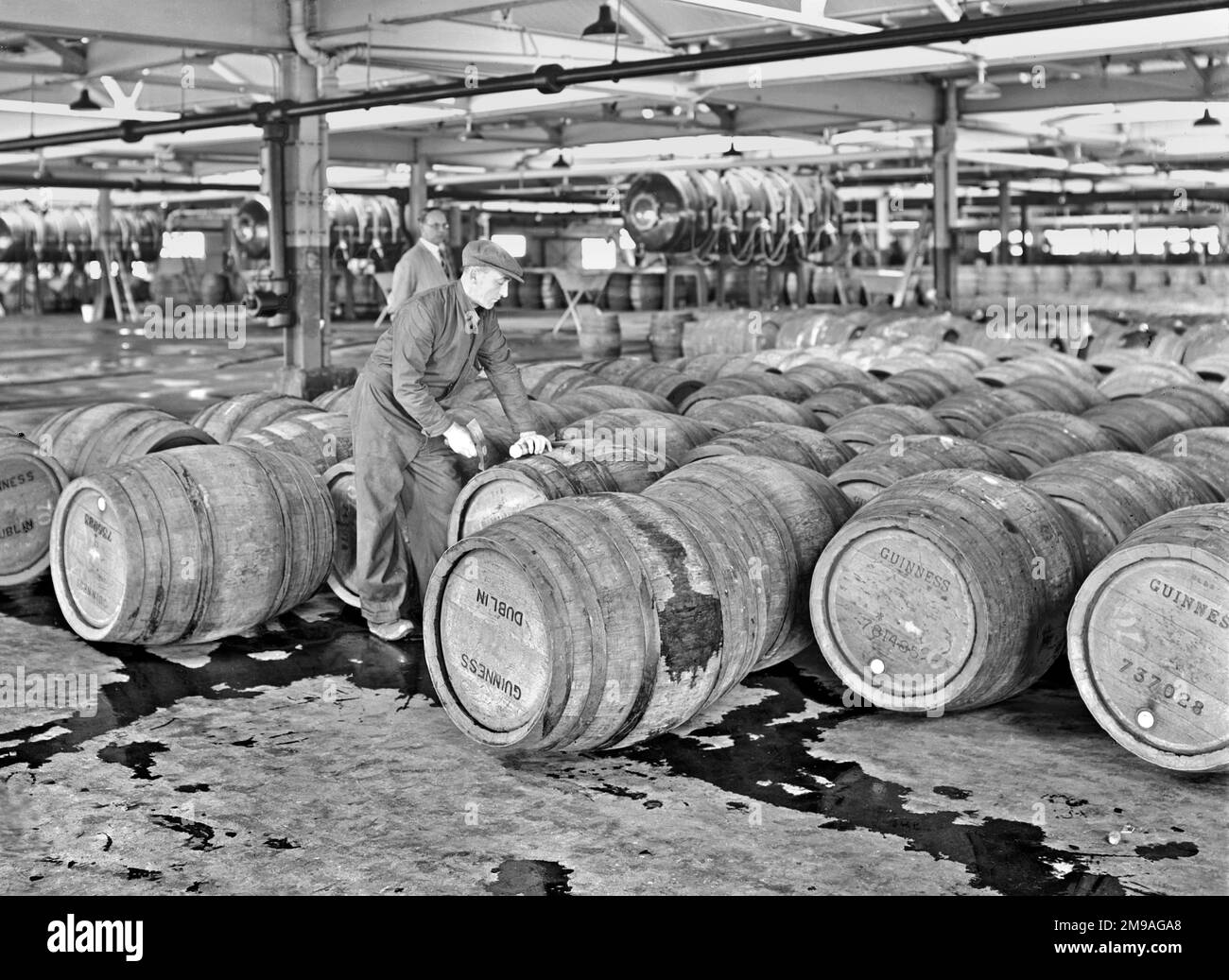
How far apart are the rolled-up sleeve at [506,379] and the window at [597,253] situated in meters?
33.5

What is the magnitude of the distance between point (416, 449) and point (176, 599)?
3.90 ft

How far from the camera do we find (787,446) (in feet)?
21.0

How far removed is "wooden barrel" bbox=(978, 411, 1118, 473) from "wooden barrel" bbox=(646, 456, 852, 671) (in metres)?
1.49

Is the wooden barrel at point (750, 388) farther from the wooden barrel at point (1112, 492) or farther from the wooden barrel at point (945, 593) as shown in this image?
the wooden barrel at point (945, 593)

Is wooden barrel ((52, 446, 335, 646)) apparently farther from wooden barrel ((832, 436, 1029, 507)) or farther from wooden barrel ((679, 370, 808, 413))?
wooden barrel ((679, 370, 808, 413))

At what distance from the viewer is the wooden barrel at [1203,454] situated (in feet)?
20.1

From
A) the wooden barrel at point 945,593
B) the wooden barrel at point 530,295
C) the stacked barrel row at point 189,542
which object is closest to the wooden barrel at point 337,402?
the stacked barrel row at point 189,542

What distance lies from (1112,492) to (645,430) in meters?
2.14

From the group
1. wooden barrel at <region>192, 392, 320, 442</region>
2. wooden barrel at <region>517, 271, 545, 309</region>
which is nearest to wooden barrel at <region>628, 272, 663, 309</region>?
wooden barrel at <region>517, 271, 545, 309</region>

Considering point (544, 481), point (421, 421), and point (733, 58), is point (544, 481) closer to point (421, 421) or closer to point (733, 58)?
point (421, 421)

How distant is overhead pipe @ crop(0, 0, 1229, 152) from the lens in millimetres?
6746

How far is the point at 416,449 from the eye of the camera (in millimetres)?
6055

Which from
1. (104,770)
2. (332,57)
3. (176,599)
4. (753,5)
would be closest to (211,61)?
(332,57)

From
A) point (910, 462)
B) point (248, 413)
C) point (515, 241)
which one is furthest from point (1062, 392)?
point (515, 241)
